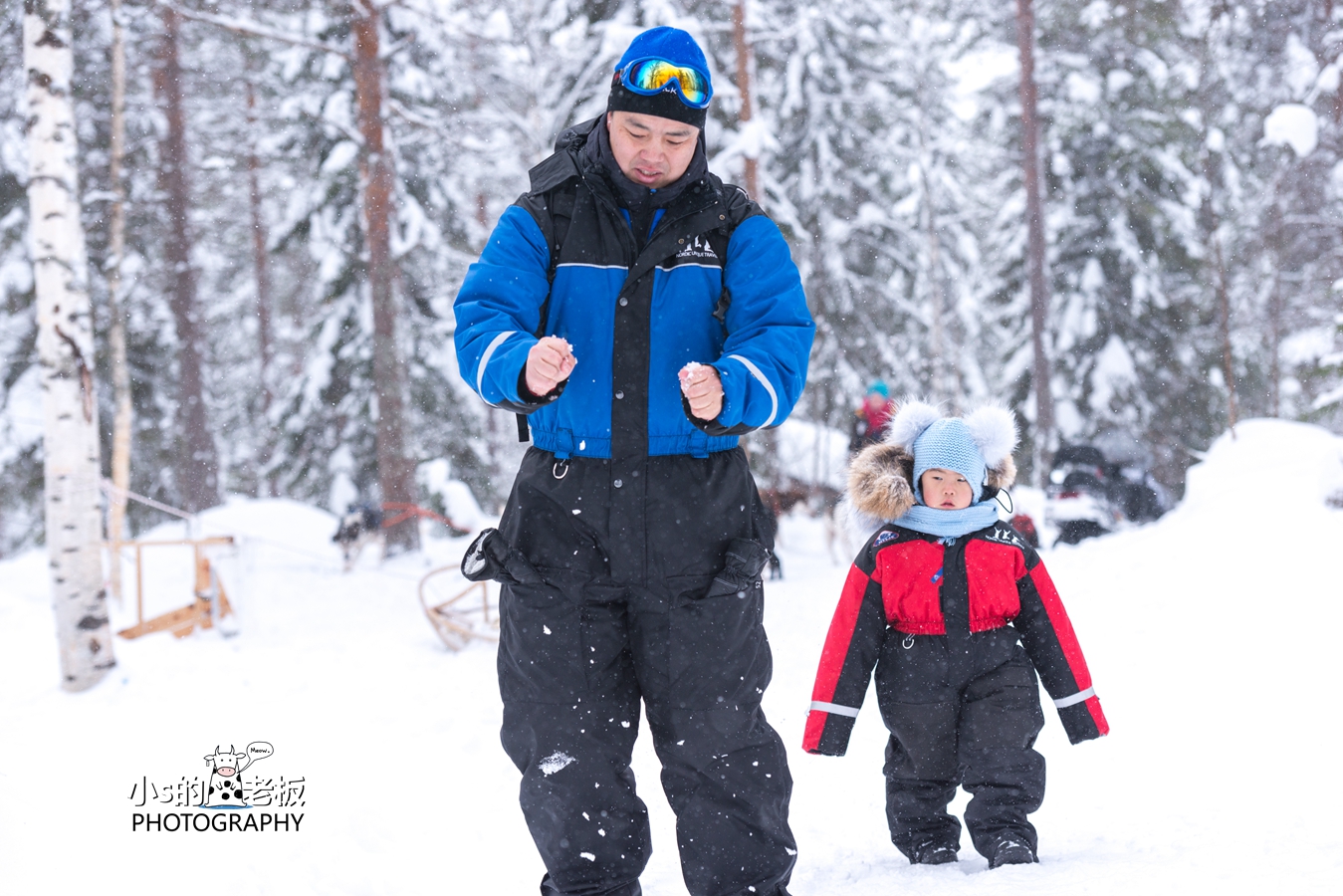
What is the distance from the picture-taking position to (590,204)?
262cm

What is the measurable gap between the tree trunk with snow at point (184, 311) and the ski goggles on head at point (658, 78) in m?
15.4

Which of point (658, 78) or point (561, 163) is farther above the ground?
point (658, 78)

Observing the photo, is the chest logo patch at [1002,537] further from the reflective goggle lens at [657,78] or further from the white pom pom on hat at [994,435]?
the reflective goggle lens at [657,78]

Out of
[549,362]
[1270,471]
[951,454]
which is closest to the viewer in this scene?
[549,362]

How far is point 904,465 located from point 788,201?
1619 cm

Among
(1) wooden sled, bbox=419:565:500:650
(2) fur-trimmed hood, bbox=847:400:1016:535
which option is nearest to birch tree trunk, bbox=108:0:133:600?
(1) wooden sled, bbox=419:565:500:650

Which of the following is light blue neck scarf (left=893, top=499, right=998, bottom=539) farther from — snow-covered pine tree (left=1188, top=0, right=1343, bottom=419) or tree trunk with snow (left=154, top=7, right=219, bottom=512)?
tree trunk with snow (left=154, top=7, right=219, bottom=512)

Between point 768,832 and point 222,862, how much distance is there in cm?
225

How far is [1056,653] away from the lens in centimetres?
358

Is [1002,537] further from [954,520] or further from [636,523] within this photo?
[636,523]

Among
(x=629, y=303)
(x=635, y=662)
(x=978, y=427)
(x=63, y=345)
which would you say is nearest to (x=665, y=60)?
(x=629, y=303)

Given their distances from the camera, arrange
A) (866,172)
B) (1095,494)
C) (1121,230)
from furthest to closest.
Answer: (866,172) → (1121,230) → (1095,494)

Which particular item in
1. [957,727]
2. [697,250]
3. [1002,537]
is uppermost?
[697,250]

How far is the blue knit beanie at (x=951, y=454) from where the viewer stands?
3.71 metres
